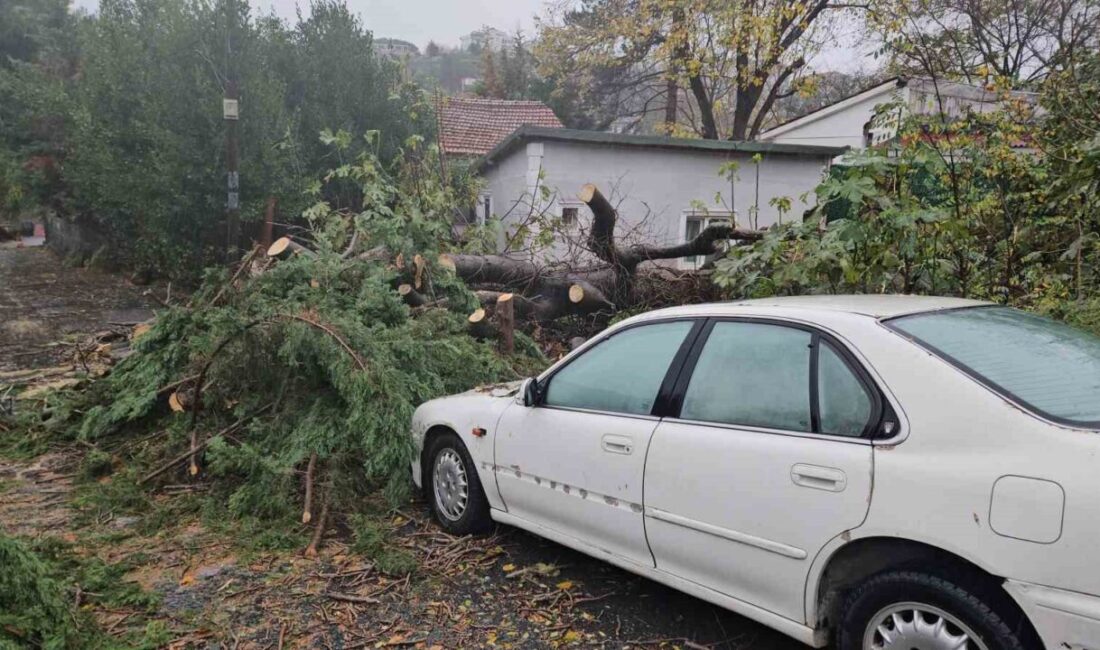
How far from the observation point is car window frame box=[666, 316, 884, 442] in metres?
2.54

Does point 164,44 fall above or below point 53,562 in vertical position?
above

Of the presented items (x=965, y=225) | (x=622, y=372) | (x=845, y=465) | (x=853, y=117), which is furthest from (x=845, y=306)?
(x=853, y=117)

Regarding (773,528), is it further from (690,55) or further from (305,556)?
(690,55)

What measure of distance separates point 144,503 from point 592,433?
3.39 m

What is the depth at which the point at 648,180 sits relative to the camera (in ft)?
44.2

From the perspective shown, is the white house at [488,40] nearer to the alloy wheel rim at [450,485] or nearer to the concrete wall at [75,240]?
the concrete wall at [75,240]

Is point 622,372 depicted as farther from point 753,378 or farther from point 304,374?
point 304,374

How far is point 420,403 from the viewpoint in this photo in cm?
525

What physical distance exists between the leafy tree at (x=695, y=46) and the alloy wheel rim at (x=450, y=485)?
1600 centimetres

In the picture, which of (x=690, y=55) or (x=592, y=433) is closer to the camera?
(x=592, y=433)

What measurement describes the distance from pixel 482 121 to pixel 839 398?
2002cm

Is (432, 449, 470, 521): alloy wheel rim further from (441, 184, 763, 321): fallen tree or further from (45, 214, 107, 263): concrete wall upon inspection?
(45, 214, 107, 263): concrete wall

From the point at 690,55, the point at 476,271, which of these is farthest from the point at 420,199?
the point at 690,55

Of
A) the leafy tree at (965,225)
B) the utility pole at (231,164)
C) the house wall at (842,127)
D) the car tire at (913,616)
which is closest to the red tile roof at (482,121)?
the house wall at (842,127)
